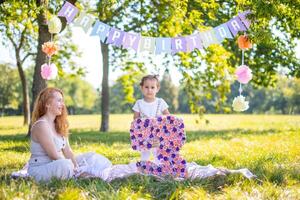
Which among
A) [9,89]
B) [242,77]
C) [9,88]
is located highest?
[9,88]

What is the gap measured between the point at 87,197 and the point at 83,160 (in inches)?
66.2

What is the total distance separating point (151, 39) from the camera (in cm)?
670

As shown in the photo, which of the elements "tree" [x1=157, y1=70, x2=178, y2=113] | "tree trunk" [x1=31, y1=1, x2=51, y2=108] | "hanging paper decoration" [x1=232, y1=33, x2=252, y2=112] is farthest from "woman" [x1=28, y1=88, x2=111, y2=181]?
"tree" [x1=157, y1=70, x2=178, y2=113]

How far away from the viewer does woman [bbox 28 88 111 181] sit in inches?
189

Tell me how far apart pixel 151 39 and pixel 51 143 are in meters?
2.58

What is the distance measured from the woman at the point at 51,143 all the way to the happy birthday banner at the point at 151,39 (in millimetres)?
1646

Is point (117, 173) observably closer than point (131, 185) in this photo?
No

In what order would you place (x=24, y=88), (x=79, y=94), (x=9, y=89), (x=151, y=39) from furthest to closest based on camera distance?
(x=79, y=94) → (x=9, y=89) → (x=24, y=88) → (x=151, y=39)

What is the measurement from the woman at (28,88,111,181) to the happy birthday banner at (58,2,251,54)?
5.40 ft

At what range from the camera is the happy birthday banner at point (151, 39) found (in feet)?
21.4

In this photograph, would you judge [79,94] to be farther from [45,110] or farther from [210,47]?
[45,110]

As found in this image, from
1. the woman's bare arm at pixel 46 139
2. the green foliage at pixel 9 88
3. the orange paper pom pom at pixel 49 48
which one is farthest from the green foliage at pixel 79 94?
the woman's bare arm at pixel 46 139

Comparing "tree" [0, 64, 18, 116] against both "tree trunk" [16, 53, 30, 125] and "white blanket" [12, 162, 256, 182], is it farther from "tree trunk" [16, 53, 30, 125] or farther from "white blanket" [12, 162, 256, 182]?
"white blanket" [12, 162, 256, 182]

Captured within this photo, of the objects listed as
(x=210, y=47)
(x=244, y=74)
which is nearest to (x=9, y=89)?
(x=210, y=47)
